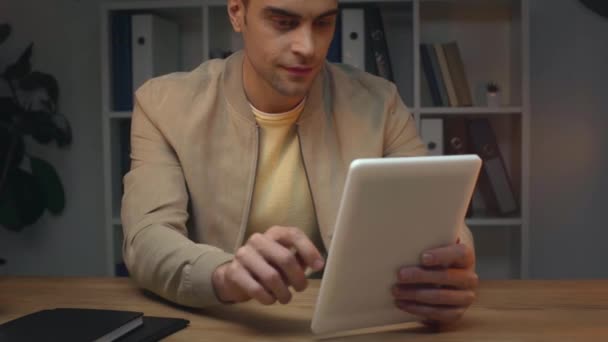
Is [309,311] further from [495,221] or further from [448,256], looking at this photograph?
[495,221]

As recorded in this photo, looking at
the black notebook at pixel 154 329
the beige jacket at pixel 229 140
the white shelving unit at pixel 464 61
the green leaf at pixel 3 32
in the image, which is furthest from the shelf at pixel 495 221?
the green leaf at pixel 3 32

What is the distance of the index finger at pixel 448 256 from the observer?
0.84 m

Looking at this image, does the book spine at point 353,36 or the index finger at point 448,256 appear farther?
the book spine at point 353,36

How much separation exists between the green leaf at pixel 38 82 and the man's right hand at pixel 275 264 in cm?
233

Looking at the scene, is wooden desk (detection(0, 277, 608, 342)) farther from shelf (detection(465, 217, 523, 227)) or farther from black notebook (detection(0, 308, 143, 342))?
shelf (detection(465, 217, 523, 227))

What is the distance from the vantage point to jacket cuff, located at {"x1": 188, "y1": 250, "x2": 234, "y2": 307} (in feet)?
3.14

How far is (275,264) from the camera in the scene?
84 centimetres

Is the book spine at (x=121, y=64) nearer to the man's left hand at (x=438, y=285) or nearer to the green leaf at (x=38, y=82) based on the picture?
the green leaf at (x=38, y=82)

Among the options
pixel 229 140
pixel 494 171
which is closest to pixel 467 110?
pixel 494 171

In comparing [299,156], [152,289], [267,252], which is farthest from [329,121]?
[267,252]

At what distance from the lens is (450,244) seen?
2.83 ft

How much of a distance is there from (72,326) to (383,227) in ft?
1.26

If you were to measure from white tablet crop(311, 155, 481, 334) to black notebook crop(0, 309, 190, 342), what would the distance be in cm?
20

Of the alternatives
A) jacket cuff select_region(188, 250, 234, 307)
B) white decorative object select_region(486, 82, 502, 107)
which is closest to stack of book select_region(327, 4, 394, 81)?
white decorative object select_region(486, 82, 502, 107)
